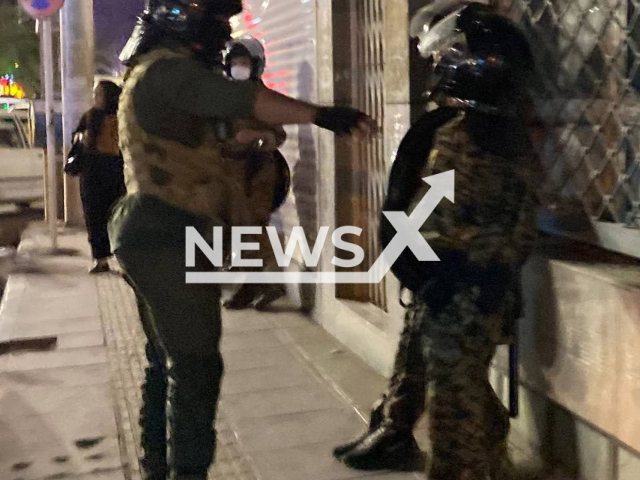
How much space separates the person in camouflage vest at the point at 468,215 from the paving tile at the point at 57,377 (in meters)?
2.61

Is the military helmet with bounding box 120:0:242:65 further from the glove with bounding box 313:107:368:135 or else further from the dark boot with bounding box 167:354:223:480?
the dark boot with bounding box 167:354:223:480

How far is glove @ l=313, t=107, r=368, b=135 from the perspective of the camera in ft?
8.01

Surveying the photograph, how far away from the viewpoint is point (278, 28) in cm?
661

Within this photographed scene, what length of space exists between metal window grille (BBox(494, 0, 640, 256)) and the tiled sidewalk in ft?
4.74

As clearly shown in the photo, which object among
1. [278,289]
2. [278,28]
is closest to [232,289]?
[278,289]

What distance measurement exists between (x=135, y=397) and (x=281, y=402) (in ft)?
2.78

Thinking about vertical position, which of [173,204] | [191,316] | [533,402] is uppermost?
[173,204]

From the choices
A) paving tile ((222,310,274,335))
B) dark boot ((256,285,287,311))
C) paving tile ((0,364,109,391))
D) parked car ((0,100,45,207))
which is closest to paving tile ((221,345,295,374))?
paving tile ((222,310,274,335))

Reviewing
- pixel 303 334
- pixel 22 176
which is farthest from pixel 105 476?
pixel 22 176

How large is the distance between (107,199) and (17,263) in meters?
1.94

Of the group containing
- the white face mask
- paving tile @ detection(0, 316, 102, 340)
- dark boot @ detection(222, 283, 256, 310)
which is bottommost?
paving tile @ detection(0, 316, 102, 340)

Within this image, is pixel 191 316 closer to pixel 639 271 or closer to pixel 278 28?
pixel 639 271

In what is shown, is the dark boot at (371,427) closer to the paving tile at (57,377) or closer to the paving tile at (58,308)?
the paving tile at (57,377)

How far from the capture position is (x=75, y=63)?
10.7 m
